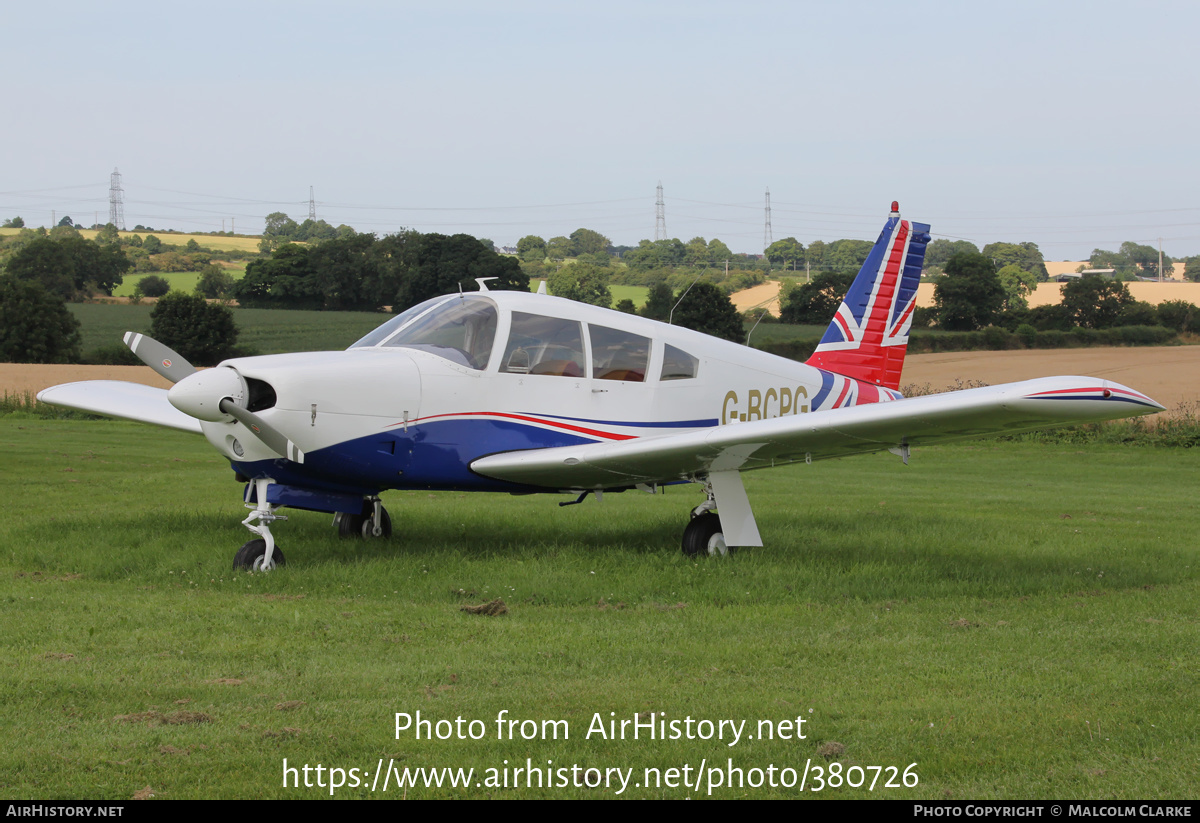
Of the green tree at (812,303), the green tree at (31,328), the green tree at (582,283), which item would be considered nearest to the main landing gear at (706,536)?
the green tree at (582,283)

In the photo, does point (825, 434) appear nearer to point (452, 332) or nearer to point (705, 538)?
point (705, 538)

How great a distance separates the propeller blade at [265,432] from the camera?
25.2 feet

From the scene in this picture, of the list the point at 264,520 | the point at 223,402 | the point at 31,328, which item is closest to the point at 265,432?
the point at 223,402

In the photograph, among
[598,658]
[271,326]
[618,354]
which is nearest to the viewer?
[598,658]

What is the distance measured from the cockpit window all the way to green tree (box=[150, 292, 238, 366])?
4605 cm

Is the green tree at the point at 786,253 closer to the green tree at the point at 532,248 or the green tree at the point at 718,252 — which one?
the green tree at the point at 718,252

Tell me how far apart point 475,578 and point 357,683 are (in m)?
2.84

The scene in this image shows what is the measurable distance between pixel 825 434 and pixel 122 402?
7.61m

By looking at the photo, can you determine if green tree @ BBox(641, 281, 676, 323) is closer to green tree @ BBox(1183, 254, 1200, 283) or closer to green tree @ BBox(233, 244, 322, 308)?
green tree @ BBox(233, 244, 322, 308)

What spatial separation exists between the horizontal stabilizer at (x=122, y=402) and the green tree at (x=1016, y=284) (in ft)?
220

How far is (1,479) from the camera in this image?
14680mm

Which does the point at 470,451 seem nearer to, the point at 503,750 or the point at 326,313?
the point at 503,750

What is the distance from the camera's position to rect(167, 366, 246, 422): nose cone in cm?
759

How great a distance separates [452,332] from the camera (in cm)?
902
